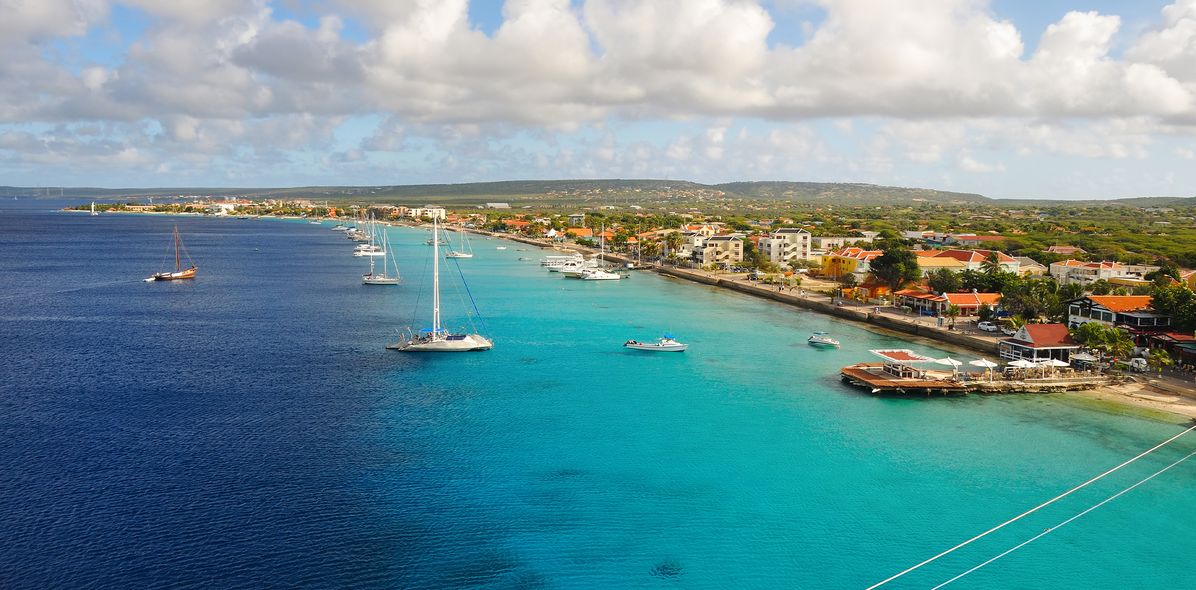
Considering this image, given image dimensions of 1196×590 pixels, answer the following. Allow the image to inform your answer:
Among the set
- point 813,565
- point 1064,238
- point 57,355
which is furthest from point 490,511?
point 1064,238

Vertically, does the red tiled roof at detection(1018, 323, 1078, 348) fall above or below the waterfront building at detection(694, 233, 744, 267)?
below

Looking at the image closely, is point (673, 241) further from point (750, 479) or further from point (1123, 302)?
point (750, 479)

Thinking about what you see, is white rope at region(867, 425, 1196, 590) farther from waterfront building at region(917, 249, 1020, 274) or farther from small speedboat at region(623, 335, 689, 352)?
waterfront building at region(917, 249, 1020, 274)

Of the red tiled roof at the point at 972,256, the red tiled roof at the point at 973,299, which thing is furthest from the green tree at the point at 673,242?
the red tiled roof at the point at 973,299

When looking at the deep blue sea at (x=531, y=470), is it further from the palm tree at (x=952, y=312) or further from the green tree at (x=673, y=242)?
the green tree at (x=673, y=242)

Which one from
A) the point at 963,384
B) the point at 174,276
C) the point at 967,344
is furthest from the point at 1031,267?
the point at 174,276

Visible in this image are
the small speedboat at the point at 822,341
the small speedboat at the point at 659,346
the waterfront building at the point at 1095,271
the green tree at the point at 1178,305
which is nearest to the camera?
the green tree at the point at 1178,305

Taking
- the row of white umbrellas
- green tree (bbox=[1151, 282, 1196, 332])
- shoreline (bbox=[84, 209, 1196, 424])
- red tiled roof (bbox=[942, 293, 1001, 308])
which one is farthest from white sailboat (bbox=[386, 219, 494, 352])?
green tree (bbox=[1151, 282, 1196, 332])
